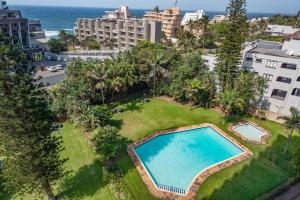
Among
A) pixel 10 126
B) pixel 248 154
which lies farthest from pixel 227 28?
pixel 10 126

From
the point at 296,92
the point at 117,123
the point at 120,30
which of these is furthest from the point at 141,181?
the point at 120,30

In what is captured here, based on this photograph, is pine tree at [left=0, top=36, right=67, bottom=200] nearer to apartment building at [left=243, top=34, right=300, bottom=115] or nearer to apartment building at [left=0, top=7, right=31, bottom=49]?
apartment building at [left=243, top=34, right=300, bottom=115]

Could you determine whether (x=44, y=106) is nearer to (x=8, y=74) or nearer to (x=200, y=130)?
(x=8, y=74)

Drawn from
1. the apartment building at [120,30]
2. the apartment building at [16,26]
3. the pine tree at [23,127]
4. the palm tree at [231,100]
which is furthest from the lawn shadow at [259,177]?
the apartment building at [120,30]

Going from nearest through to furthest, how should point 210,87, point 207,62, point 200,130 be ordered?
point 200,130, point 210,87, point 207,62

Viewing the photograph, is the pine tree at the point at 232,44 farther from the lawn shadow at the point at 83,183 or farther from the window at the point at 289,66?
the lawn shadow at the point at 83,183

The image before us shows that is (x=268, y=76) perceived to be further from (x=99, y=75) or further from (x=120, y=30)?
(x=120, y=30)

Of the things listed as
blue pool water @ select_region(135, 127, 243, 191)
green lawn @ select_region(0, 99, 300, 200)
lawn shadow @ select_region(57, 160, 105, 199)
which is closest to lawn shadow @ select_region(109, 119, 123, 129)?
green lawn @ select_region(0, 99, 300, 200)
